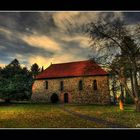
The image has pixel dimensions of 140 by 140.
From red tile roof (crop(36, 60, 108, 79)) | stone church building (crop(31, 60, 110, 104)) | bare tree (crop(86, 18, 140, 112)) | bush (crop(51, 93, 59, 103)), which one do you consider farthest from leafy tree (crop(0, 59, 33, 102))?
bare tree (crop(86, 18, 140, 112))

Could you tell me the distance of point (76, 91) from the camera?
24.6 metres

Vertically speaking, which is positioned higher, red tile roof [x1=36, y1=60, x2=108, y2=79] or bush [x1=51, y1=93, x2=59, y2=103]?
red tile roof [x1=36, y1=60, x2=108, y2=79]

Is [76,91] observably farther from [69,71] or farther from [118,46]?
[118,46]

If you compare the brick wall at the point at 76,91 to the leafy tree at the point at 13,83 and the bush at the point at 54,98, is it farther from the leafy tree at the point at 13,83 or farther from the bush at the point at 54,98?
the leafy tree at the point at 13,83

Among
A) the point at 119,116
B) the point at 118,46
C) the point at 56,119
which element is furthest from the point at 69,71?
the point at 56,119

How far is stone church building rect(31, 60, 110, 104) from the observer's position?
2352cm

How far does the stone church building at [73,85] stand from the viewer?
77.2 feet

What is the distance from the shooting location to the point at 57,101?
25.0 meters

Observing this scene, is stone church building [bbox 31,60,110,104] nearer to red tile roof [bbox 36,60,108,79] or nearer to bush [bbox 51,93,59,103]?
red tile roof [bbox 36,60,108,79]

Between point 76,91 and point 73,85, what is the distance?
94cm
